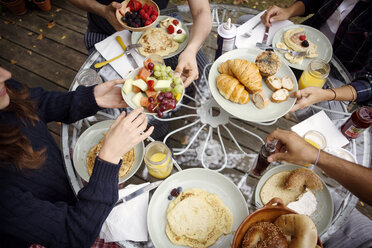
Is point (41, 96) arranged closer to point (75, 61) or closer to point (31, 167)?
point (31, 167)

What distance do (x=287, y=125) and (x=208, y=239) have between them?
1.16 m

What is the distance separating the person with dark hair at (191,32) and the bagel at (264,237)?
112 cm

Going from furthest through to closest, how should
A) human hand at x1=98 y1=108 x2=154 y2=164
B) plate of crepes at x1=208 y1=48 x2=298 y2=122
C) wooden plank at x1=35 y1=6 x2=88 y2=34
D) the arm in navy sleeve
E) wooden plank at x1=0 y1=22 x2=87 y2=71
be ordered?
wooden plank at x1=35 y1=6 x2=88 y2=34 < wooden plank at x1=0 y1=22 x2=87 y2=71 < plate of crepes at x1=208 y1=48 x2=298 y2=122 < human hand at x1=98 y1=108 x2=154 y2=164 < the arm in navy sleeve

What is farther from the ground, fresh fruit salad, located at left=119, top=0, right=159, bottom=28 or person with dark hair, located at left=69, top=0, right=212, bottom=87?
fresh fruit salad, located at left=119, top=0, right=159, bottom=28

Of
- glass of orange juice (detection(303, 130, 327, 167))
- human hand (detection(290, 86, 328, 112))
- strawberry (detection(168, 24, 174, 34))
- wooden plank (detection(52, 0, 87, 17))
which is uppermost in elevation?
strawberry (detection(168, 24, 174, 34))

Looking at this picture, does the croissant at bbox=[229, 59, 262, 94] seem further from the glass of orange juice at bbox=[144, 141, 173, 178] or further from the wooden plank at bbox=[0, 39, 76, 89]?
the wooden plank at bbox=[0, 39, 76, 89]

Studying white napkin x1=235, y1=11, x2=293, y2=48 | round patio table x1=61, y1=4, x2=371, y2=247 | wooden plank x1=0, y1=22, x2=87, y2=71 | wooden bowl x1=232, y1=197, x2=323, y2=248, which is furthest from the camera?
wooden plank x1=0, y1=22, x2=87, y2=71

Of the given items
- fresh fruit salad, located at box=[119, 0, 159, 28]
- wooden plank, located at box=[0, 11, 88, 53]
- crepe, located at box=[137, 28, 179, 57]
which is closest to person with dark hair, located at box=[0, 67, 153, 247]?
crepe, located at box=[137, 28, 179, 57]

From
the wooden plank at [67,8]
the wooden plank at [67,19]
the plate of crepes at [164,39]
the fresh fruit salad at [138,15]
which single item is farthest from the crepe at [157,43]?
the wooden plank at [67,8]

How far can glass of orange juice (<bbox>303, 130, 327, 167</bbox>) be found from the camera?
5.62 feet

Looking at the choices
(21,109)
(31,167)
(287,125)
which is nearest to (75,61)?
(21,109)

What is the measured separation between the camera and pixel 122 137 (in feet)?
4.73

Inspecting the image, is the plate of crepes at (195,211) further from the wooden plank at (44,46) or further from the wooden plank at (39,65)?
the wooden plank at (44,46)

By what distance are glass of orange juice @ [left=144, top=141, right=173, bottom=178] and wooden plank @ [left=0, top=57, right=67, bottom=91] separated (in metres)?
2.60
